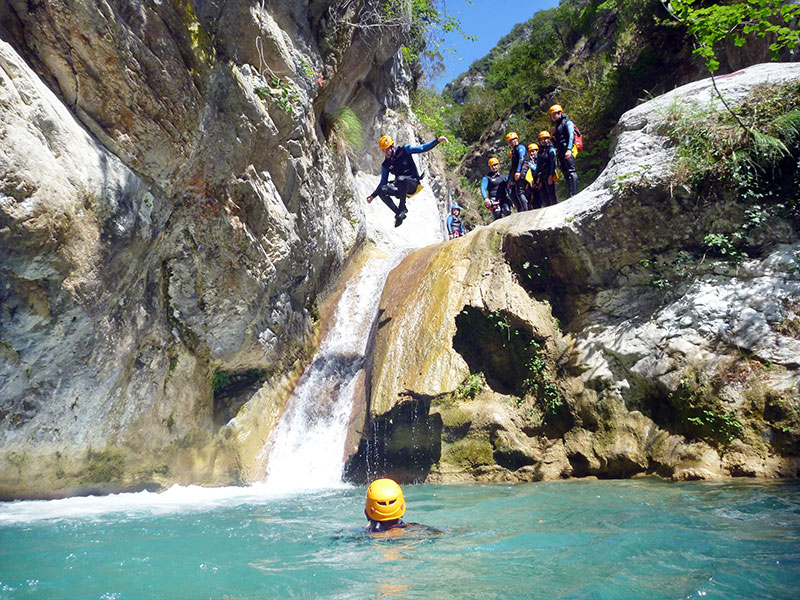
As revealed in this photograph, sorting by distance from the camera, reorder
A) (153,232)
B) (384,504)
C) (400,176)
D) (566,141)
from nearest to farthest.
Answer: (384,504) < (153,232) < (566,141) < (400,176)

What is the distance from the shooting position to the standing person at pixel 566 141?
9305 mm

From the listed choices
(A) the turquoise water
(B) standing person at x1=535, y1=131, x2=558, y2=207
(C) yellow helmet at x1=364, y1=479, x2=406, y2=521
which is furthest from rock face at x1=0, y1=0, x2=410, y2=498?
(B) standing person at x1=535, y1=131, x2=558, y2=207

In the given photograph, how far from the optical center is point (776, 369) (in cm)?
564

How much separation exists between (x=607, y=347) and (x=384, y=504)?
14.6ft

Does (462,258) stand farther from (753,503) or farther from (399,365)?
(753,503)

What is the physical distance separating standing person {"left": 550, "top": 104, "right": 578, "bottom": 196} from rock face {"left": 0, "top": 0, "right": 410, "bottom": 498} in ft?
15.8

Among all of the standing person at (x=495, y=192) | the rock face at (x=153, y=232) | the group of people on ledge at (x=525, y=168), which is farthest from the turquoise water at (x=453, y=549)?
the standing person at (x=495, y=192)

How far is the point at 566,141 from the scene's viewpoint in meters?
9.37

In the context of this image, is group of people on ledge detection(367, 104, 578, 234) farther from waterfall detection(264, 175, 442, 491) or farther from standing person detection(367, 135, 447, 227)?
waterfall detection(264, 175, 442, 491)

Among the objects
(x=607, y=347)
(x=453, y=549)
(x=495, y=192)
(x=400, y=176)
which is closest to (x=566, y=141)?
(x=495, y=192)

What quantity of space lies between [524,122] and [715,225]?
51.9 feet

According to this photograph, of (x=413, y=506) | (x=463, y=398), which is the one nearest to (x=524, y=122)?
(x=463, y=398)

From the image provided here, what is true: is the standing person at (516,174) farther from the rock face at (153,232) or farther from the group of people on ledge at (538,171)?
the rock face at (153,232)

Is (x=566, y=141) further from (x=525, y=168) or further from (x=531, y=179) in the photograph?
(x=531, y=179)
